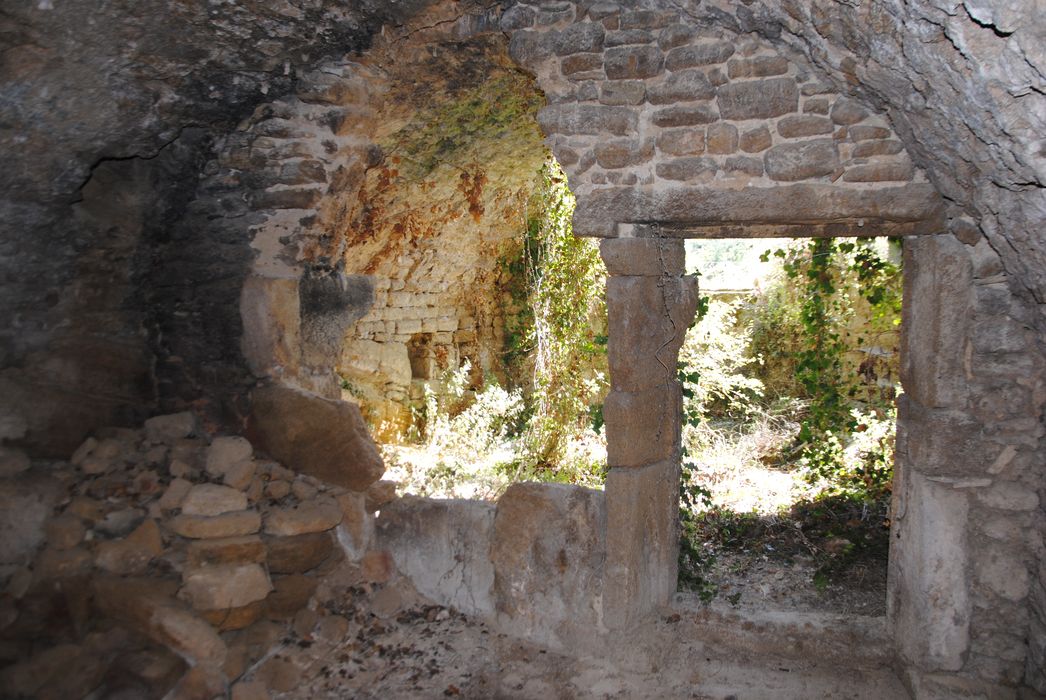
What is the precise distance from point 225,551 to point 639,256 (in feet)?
8.27

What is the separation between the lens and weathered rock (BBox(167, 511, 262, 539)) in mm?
3619

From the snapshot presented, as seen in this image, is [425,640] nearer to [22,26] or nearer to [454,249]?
[22,26]

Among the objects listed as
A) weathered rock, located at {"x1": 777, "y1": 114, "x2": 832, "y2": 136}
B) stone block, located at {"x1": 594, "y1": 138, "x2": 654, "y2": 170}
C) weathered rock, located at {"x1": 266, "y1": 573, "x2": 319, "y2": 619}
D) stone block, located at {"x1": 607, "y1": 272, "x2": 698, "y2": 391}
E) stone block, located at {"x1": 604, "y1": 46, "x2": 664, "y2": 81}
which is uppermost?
stone block, located at {"x1": 604, "y1": 46, "x2": 664, "y2": 81}

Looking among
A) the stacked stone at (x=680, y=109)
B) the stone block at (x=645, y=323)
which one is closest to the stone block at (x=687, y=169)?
the stacked stone at (x=680, y=109)

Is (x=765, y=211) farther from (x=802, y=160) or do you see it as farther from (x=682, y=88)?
(x=682, y=88)

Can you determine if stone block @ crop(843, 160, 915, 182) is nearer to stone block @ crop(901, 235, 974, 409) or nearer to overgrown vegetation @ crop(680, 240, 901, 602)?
stone block @ crop(901, 235, 974, 409)

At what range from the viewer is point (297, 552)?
12.7ft

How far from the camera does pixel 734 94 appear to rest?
10.4ft

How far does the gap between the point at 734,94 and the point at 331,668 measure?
334 cm

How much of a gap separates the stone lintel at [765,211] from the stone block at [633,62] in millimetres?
516

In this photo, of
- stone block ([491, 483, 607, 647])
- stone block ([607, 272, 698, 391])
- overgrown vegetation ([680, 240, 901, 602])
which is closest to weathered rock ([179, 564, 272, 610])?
stone block ([491, 483, 607, 647])

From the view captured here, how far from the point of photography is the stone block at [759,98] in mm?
3105

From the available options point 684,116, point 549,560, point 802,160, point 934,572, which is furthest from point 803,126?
point 549,560

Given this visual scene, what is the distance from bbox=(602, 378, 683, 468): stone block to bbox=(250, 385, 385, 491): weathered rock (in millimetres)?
1436
